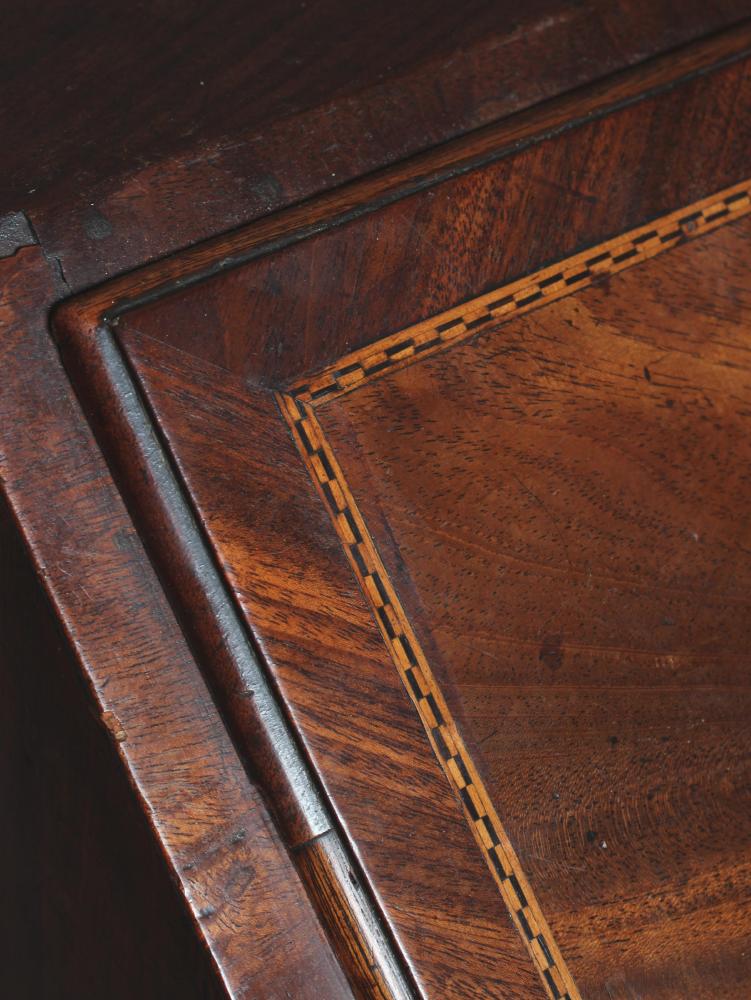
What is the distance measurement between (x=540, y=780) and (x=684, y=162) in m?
0.47

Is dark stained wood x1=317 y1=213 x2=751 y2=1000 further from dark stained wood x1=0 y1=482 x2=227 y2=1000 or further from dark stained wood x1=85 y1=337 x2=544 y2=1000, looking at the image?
dark stained wood x1=0 y1=482 x2=227 y2=1000

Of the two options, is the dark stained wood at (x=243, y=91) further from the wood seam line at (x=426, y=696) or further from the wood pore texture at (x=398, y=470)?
the wood seam line at (x=426, y=696)

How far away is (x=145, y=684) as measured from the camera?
2.52ft

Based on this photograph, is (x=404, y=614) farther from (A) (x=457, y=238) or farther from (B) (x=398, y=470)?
(A) (x=457, y=238)

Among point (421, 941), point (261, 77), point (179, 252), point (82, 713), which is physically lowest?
point (421, 941)

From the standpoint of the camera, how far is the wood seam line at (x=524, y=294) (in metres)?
0.80

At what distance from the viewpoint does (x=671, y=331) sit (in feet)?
2.74

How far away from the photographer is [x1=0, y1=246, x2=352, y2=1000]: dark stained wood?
0.76 m

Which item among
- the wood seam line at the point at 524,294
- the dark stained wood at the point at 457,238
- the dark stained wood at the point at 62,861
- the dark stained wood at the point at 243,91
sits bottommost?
the dark stained wood at the point at 62,861

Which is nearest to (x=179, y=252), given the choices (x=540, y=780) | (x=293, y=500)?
(x=293, y=500)

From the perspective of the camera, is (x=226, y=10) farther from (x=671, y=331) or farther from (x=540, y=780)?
(x=540, y=780)

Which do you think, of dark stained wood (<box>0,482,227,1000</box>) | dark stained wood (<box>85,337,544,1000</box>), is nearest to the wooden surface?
dark stained wood (<box>85,337,544,1000</box>)

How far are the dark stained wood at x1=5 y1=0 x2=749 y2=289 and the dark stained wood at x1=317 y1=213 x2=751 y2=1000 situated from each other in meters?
0.17

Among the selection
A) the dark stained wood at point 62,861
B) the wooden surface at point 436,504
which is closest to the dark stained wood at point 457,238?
the wooden surface at point 436,504
